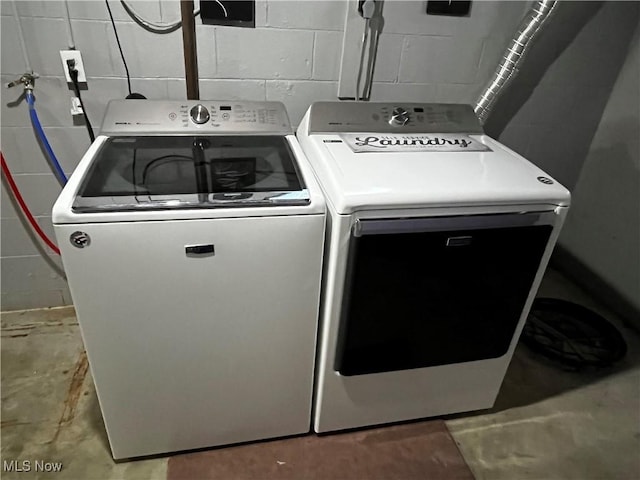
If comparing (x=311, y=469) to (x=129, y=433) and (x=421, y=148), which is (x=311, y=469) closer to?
(x=129, y=433)

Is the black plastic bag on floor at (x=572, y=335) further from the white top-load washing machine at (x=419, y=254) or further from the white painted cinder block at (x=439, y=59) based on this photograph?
the white painted cinder block at (x=439, y=59)

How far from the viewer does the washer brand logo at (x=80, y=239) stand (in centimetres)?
108

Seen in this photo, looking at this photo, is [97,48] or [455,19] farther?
[455,19]

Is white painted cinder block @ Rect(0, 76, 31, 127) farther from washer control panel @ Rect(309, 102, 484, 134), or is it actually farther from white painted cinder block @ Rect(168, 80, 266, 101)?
washer control panel @ Rect(309, 102, 484, 134)

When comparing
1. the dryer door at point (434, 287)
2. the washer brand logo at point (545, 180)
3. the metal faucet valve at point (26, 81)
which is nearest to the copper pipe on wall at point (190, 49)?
the metal faucet valve at point (26, 81)

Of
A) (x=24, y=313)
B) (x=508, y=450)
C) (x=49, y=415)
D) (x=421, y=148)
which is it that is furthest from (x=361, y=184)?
(x=24, y=313)

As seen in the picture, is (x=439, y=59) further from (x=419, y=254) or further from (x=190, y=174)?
(x=190, y=174)

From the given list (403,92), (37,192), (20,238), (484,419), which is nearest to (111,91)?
(37,192)

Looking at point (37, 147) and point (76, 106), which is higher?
point (76, 106)

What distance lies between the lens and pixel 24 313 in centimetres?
204

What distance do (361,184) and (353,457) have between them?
94 cm

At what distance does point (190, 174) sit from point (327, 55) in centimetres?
78

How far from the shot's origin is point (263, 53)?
1698mm

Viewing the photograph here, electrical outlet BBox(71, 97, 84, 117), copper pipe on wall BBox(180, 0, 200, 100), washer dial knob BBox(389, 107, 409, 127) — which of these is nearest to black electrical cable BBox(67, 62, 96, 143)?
electrical outlet BBox(71, 97, 84, 117)
